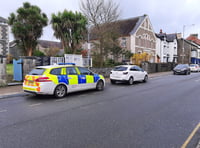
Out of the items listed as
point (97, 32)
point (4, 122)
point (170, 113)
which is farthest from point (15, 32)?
point (170, 113)

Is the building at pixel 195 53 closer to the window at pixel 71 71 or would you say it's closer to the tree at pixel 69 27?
the tree at pixel 69 27

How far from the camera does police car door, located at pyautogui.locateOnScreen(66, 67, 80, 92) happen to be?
27.3 ft

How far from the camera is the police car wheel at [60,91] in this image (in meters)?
7.80

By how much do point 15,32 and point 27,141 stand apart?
49.5ft

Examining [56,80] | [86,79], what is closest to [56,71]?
[56,80]

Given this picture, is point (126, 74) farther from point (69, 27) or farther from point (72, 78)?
point (69, 27)

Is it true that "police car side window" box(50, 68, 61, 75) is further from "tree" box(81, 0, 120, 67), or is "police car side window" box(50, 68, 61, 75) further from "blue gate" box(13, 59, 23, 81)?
"tree" box(81, 0, 120, 67)

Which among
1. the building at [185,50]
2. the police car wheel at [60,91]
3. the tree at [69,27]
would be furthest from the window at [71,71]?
the building at [185,50]

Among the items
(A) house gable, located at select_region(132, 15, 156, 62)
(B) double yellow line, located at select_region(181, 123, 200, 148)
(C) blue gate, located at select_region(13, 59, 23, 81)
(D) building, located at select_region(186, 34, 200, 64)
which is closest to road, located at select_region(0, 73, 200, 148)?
(B) double yellow line, located at select_region(181, 123, 200, 148)

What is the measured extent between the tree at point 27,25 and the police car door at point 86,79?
388 inches

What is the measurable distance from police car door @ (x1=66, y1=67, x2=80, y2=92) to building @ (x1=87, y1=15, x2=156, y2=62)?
2148 centimetres

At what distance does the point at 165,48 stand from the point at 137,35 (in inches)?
629

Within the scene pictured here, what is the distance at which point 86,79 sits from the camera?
923 cm

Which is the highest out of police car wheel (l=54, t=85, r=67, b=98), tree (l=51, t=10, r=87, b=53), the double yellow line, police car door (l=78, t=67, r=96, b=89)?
tree (l=51, t=10, r=87, b=53)
